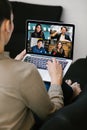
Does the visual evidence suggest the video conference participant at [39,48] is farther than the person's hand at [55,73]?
Yes

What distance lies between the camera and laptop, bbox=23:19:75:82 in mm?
1930

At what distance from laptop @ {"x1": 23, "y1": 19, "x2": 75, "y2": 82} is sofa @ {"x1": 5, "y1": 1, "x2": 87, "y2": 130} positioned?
0.63 feet

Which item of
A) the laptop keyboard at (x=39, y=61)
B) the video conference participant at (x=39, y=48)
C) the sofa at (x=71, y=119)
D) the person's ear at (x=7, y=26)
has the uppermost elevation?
the person's ear at (x=7, y=26)

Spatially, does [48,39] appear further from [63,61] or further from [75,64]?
[75,64]

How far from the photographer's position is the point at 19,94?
3.69ft

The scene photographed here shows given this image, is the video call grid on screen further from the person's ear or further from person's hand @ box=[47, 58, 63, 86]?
the person's ear

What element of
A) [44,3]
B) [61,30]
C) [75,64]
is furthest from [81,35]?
[61,30]

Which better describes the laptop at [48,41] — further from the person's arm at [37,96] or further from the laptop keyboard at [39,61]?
the person's arm at [37,96]

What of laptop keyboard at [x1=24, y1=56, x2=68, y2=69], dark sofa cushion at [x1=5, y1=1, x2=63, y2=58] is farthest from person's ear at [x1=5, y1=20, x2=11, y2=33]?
dark sofa cushion at [x1=5, y1=1, x2=63, y2=58]

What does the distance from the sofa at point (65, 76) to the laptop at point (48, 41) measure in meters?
0.19

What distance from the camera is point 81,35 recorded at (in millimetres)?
3289

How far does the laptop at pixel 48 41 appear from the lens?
1.93 metres

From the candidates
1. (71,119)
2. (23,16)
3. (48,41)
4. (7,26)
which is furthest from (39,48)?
(23,16)

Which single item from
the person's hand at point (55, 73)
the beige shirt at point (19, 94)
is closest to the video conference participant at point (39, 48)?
the person's hand at point (55, 73)
